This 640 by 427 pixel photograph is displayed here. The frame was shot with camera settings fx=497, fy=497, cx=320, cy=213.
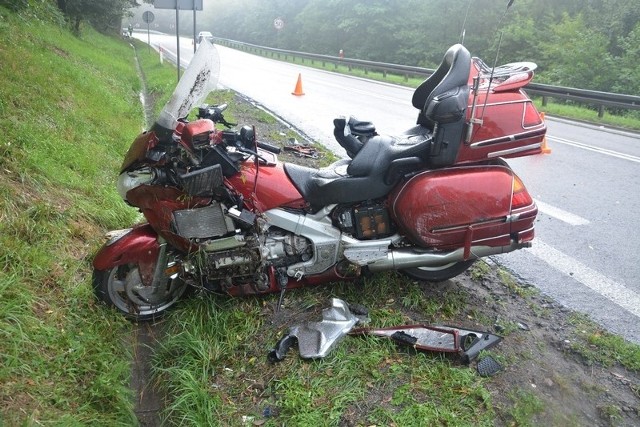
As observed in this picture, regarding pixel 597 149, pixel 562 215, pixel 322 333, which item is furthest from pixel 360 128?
pixel 597 149

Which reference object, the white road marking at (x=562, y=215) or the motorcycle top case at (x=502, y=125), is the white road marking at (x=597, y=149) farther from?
the motorcycle top case at (x=502, y=125)

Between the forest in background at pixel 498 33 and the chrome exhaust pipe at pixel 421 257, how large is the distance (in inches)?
130

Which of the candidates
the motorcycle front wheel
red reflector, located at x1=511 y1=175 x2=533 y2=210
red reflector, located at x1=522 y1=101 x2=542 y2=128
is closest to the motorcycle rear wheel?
red reflector, located at x1=511 y1=175 x2=533 y2=210

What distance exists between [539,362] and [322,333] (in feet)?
4.23

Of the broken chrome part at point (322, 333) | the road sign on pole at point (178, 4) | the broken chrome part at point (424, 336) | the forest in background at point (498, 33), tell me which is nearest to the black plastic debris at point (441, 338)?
the broken chrome part at point (424, 336)

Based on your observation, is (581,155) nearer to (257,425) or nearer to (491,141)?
(491,141)

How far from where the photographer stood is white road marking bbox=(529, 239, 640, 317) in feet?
12.2

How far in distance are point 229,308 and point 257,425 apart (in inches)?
40.2

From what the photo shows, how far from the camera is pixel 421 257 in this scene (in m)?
3.30

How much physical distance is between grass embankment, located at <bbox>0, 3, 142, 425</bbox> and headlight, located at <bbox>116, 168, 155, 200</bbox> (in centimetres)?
85

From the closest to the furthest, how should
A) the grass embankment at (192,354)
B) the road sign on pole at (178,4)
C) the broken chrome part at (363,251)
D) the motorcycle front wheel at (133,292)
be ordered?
the grass embankment at (192,354) < the broken chrome part at (363,251) < the motorcycle front wheel at (133,292) < the road sign on pole at (178,4)

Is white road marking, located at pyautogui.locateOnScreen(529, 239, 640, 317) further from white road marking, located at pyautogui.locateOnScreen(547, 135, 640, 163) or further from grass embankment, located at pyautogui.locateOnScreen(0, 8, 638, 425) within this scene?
white road marking, located at pyautogui.locateOnScreen(547, 135, 640, 163)

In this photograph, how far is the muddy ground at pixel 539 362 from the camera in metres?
2.57

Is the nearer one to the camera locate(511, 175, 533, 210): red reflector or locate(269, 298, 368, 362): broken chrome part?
locate(269, 298, 368, 362): broken chrome part
